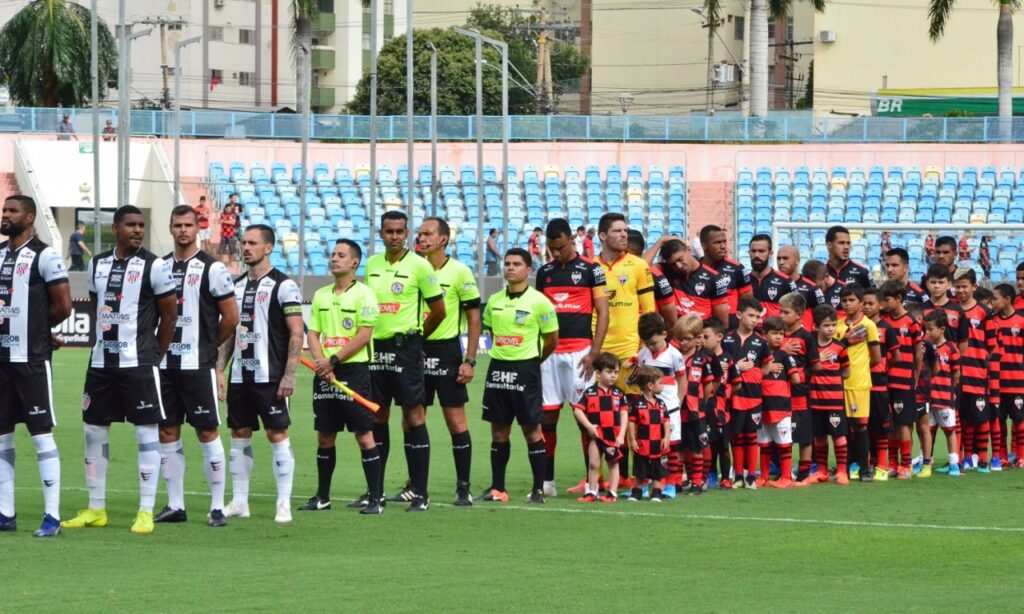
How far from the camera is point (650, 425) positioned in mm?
13258

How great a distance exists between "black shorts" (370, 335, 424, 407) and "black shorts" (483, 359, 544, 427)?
0.72 meters

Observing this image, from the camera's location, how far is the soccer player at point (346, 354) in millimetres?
11984

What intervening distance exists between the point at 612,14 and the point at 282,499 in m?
76.1

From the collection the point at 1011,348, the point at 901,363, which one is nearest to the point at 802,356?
the point at 901,363

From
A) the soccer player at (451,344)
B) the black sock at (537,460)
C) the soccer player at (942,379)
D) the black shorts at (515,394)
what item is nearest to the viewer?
the soccer player at (451,344)

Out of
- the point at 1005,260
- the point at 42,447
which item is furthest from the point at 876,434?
the point at 1005,260

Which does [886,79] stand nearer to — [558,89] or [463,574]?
[558,89]

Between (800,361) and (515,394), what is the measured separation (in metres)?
3.24

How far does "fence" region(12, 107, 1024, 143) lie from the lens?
49.9 meters

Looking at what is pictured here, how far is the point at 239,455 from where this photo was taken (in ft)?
39.0

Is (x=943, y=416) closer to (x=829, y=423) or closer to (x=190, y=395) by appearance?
(x=829, y=423)

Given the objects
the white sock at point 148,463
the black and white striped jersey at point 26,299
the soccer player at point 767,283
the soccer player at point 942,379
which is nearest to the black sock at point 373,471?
the white sock at point 148,463

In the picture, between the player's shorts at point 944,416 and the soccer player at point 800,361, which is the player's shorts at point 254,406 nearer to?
the soccer player at point 800,361

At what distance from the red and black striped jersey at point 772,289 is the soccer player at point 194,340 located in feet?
19.7
